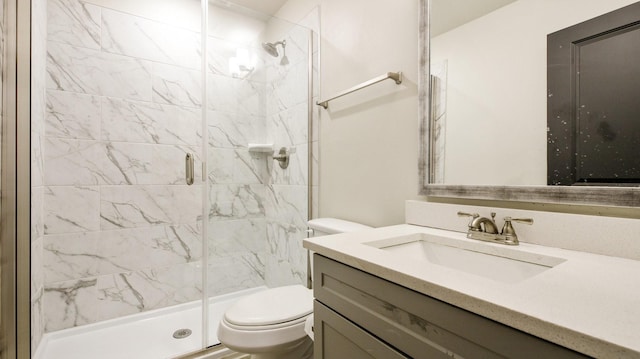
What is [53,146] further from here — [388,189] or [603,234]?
[603,234]

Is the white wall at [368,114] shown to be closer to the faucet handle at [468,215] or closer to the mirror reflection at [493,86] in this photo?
the mirror reflection at [493,86]

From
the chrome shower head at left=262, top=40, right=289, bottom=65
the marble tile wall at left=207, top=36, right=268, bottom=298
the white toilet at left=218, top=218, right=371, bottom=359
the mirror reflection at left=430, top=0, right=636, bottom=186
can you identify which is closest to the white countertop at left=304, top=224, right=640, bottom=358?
the mirror reflection at left=430, top=0, right=636, bottom=186

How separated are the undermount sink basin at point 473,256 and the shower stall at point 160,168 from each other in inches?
40.8

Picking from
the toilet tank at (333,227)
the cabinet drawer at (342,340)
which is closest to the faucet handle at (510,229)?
the cabinet drawer at (342,340)

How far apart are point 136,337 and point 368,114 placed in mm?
2012

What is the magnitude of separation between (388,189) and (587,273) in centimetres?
86

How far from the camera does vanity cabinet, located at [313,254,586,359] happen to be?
49 centimetres

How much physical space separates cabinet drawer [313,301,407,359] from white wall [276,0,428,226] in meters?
0.65

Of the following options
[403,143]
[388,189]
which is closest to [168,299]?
[388,189]

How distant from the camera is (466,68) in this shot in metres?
1.11

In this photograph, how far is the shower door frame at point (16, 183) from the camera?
3.70 feet

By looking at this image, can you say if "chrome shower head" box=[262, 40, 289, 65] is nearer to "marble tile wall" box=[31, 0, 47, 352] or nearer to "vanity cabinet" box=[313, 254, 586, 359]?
"marble tile wall" box=[31, 0, 47, 352]

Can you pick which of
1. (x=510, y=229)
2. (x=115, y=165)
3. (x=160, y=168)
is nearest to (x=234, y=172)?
(x=160, y=168)

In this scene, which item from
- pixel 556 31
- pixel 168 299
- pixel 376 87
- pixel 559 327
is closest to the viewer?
pixel 559 327
